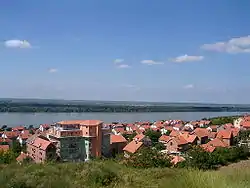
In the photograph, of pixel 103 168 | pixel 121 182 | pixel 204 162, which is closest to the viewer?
pixel 121 182

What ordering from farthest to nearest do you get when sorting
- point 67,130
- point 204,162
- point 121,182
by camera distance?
point 67,130, point 204,162, point 121,182

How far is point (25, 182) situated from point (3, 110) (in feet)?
426

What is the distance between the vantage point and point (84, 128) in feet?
113

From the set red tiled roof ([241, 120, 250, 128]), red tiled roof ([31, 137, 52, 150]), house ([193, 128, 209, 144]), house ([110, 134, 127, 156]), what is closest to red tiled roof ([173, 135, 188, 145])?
house ([193, 128, 209, 144])

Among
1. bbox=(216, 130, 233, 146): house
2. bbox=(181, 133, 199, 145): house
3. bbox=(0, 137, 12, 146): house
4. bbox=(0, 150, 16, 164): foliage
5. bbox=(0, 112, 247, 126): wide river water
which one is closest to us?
bbox=(0, 150, 16, 164): foliage

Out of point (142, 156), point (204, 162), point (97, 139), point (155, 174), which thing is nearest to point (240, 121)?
point (97, 139)

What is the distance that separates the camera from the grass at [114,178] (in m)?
3.59

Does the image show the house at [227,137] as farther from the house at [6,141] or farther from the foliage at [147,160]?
the foliage at [147,160]

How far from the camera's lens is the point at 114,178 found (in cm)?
635

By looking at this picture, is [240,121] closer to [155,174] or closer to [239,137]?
[239,137]

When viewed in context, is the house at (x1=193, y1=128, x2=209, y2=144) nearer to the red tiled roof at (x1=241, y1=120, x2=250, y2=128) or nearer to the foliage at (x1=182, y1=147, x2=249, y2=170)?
the red tiled roof at (x1=241, y1=120, x2=250, y2=128)

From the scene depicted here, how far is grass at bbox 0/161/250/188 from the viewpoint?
359 cm

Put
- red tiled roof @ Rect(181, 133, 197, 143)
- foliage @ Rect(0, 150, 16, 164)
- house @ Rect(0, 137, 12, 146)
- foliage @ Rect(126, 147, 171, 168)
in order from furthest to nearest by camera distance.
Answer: house @ Rect(0, 137, 12, 146) < red tiled roof @ Rect(181, 133, 197, 143) < foliage @ Rect(0, 150, 16, 164) < foliage @ Rect(126, 147, 171, 168)

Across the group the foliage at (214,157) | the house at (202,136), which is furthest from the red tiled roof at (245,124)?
the foliage at (214,157)
